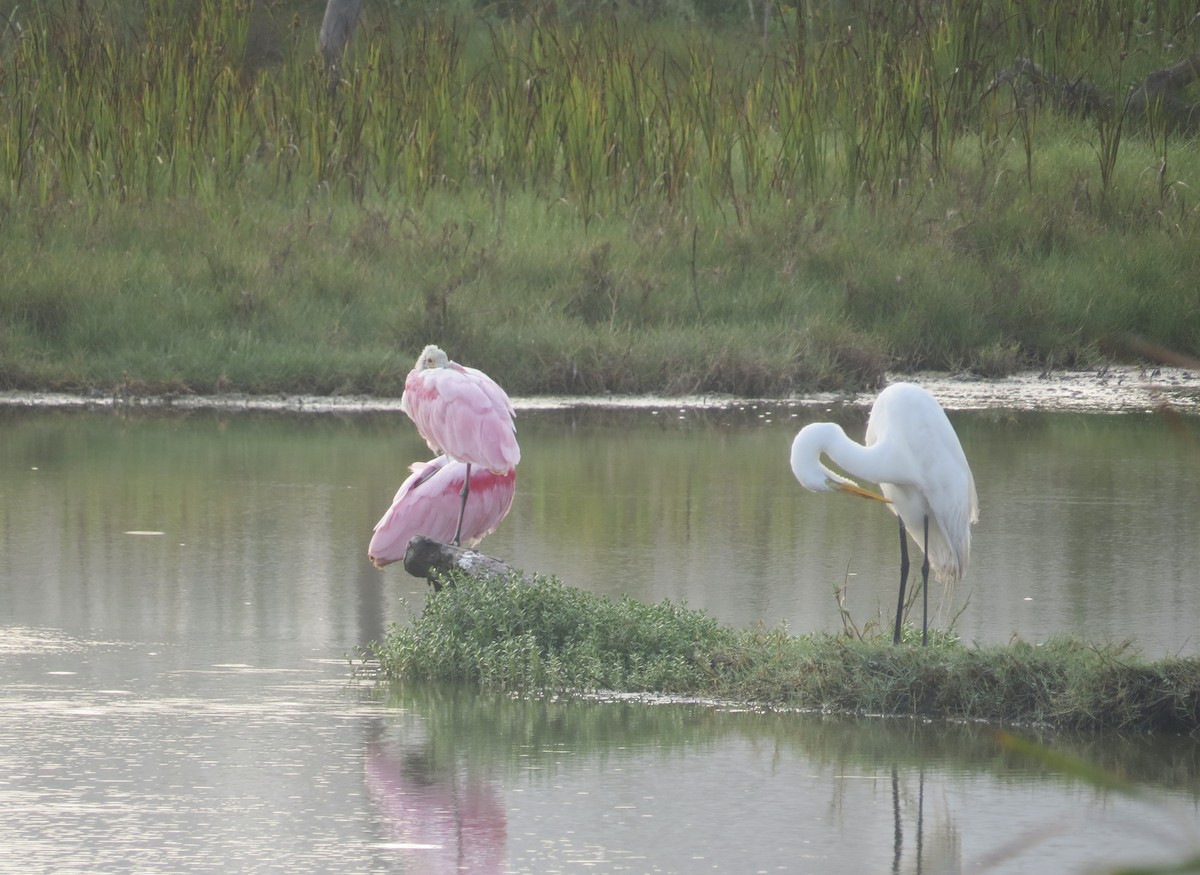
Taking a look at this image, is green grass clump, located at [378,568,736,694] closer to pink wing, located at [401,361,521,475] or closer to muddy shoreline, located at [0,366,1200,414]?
pink wing, located at [401,361,521,475]

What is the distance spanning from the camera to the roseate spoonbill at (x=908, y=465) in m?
6.30

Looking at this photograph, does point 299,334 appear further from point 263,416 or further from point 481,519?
point 481,519

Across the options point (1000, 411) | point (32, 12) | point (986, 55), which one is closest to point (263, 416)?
point (1000, 411)

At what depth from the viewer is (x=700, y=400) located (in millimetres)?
12656

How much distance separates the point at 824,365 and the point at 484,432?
19.1 feet

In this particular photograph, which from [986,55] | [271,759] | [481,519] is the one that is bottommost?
[271,759]

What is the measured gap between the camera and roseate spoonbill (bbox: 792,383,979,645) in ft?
20.7

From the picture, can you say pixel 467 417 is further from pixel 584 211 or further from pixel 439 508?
pixel 584 211

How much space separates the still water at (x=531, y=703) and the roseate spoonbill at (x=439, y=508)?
1.01ft

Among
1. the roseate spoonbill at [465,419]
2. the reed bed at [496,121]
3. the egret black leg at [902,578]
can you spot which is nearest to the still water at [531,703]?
the egret black leg at [902,578]

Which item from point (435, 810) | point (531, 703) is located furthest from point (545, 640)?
point (435, 810)

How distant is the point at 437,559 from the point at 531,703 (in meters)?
0.92

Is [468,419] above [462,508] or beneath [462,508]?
above

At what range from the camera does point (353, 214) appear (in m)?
14.7
